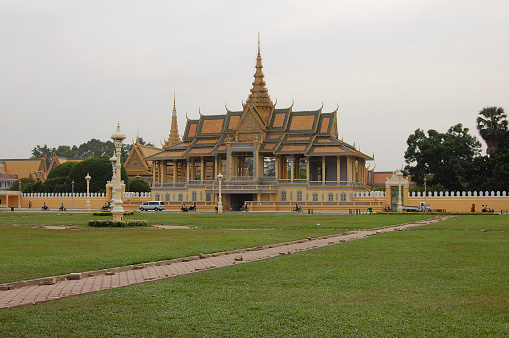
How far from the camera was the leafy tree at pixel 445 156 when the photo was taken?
A: 69875mm

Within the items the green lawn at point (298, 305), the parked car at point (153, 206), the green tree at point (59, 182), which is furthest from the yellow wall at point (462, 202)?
the green tree at point (59, 182)

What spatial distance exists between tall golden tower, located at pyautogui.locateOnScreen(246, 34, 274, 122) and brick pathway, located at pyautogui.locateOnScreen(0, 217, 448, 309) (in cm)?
6178

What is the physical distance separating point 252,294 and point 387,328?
2.78 meters

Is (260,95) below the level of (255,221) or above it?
above

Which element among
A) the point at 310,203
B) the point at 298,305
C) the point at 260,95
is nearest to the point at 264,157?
the point at 260,95

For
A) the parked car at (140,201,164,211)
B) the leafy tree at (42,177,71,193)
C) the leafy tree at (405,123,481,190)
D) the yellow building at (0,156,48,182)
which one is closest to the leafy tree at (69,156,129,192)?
the leafy tree at (42,177,71,193)

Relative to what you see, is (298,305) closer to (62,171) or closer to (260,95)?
(260,95)

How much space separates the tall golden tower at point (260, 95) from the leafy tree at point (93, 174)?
22.3 m

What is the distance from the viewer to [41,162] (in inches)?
4451

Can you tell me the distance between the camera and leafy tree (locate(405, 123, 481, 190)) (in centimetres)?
6988

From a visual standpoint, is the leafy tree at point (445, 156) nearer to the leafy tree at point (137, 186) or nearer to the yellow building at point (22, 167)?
the leafy tree at point (137, 186)

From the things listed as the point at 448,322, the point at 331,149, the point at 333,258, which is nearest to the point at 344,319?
the point at 448,322

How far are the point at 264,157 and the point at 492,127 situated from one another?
26.7m

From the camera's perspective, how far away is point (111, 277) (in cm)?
1178
